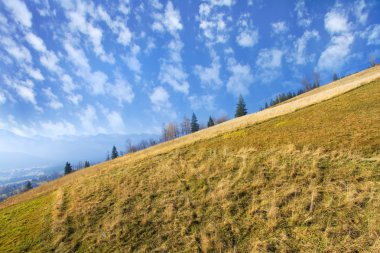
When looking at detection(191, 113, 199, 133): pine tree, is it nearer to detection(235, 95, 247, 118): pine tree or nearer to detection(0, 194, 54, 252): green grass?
detection(235, 95, 247, 118): pine tree

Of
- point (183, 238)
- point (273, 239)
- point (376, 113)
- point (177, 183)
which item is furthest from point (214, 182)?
point (376, 113)

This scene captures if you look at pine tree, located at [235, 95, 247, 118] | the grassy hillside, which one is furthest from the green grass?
pine tree, located at [235, 95, 247, 118]

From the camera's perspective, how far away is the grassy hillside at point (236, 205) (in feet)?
24.9

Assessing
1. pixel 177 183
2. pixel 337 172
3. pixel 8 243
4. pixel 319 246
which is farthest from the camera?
pixel 177 183

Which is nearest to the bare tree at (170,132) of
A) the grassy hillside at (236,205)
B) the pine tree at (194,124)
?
the pine tree at (194,124)

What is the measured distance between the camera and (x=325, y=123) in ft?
56.0

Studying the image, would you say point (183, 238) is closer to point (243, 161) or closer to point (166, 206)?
point (166, 206)

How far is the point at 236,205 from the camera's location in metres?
9.66

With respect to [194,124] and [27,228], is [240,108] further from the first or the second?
[27,228]

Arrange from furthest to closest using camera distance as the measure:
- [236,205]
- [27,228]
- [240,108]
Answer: [240,108] < [27,228] < [236,205]

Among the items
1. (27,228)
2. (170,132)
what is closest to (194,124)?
(170,132)

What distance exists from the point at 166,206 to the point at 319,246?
265 inches

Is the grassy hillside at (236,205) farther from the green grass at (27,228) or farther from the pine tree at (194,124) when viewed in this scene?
the pine tree at (194,124)

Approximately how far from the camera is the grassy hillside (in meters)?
7.59
